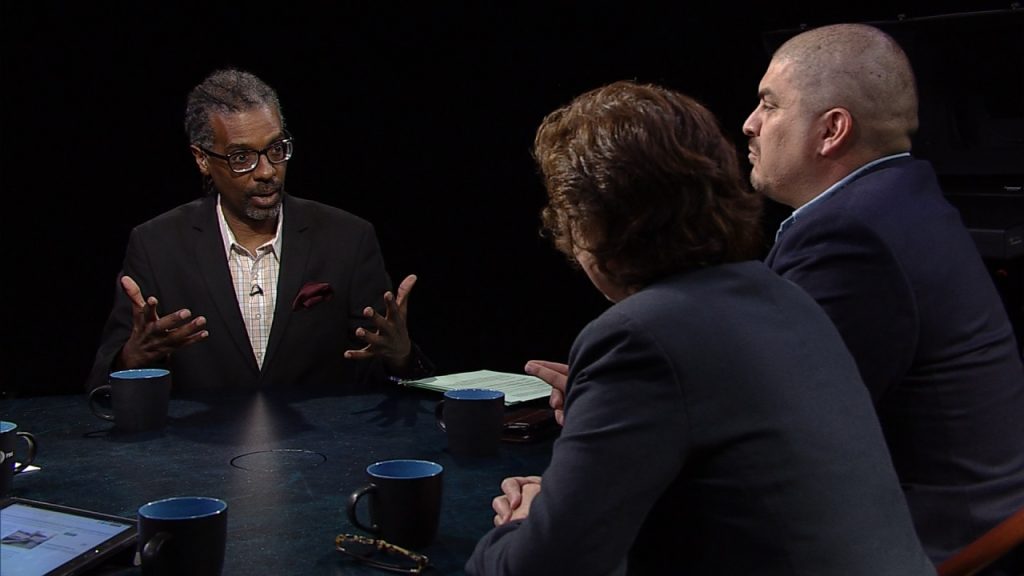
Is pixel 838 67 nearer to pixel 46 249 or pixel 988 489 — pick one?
pixel 988 489

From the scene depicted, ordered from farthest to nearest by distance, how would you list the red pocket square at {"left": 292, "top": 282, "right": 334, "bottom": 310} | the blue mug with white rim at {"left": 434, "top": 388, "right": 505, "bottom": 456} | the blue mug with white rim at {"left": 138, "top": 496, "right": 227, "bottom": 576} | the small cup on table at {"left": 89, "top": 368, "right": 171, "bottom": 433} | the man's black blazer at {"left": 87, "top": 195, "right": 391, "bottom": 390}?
the man's black blazer at {"left": 87, "top": 195, "right": 391, "bottom": 390} < the red pocket square at {"left": 292, "top": 282, "right": 334, "bottom": 310} < the small cup on table at {"left": 89, "top": 368, "right": 171, "bottom": 433} < the blue mug with white rim at {"left": 434, "top": 388, "right": 505, "bottom": 456} < the blue mug with white rim at {"left": 138, "top": 496, "right": 227, "bottom": 576}

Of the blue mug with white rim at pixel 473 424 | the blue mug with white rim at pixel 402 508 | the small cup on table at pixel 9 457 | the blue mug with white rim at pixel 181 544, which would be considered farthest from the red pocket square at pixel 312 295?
A: the blue mug with white rim at pixel 181 544

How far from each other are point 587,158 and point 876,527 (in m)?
0.53

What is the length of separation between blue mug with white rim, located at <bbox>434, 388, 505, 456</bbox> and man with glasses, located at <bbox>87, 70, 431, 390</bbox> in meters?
0.87

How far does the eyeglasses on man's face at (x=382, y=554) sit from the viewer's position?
1.34 m

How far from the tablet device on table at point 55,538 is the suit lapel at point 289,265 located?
4.95 feet

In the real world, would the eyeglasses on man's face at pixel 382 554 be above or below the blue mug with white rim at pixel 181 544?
below

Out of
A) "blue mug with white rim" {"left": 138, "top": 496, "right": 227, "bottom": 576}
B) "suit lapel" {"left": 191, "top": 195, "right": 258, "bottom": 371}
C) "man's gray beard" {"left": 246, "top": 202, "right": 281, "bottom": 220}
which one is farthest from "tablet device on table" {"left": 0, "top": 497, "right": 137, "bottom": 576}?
"man's gray beard" {"left": 246, "top": 202, "right": 281, "bottom": 220}

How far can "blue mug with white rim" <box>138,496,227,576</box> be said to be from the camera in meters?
1.21

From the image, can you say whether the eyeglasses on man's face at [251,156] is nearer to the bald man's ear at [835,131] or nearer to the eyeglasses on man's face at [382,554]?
the bald man's ear at [835,131]

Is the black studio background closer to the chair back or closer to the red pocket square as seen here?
the red pocket square

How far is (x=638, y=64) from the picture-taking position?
176 inches

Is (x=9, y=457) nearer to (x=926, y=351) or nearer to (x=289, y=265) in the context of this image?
(x=289, y=265)

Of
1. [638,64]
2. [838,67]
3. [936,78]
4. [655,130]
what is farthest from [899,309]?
[638,64]
